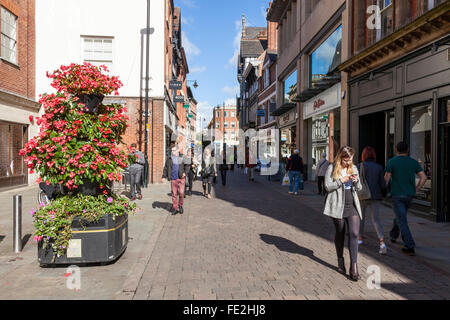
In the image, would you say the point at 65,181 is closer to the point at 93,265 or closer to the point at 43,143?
the point at 43,143

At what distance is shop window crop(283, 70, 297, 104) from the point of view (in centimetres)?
2362

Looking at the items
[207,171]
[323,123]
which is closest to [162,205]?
[207,171]

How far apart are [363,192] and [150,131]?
1456cm

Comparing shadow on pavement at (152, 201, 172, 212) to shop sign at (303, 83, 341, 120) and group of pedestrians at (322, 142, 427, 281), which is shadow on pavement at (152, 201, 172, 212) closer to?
group of pedestrians at (322, 142, 427, 281)

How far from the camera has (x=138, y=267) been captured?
5.23 m

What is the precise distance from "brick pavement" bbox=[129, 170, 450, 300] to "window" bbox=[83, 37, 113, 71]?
1253cm

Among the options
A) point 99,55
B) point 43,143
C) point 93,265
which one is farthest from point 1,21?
point 93,265

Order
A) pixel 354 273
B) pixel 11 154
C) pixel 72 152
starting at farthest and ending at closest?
pixel 11 154
pixel 72 152
pixel 354 273

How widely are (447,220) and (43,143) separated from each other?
29.0ft

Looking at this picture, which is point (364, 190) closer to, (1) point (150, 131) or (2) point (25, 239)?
(2) point (25, 239)

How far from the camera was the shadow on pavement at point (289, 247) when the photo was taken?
5.57m

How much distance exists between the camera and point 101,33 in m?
18.5

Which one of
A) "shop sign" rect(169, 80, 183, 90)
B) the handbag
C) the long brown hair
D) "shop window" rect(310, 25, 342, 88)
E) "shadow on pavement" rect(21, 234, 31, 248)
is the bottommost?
"shadow on pavement" rect(21, 234, 31, 248)

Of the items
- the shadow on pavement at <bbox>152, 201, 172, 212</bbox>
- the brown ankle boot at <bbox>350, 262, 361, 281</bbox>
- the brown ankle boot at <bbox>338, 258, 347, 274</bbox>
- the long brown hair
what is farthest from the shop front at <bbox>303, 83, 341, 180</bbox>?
the brown ankle boot at <bbox>350, 262, 361, 281</bbox>
